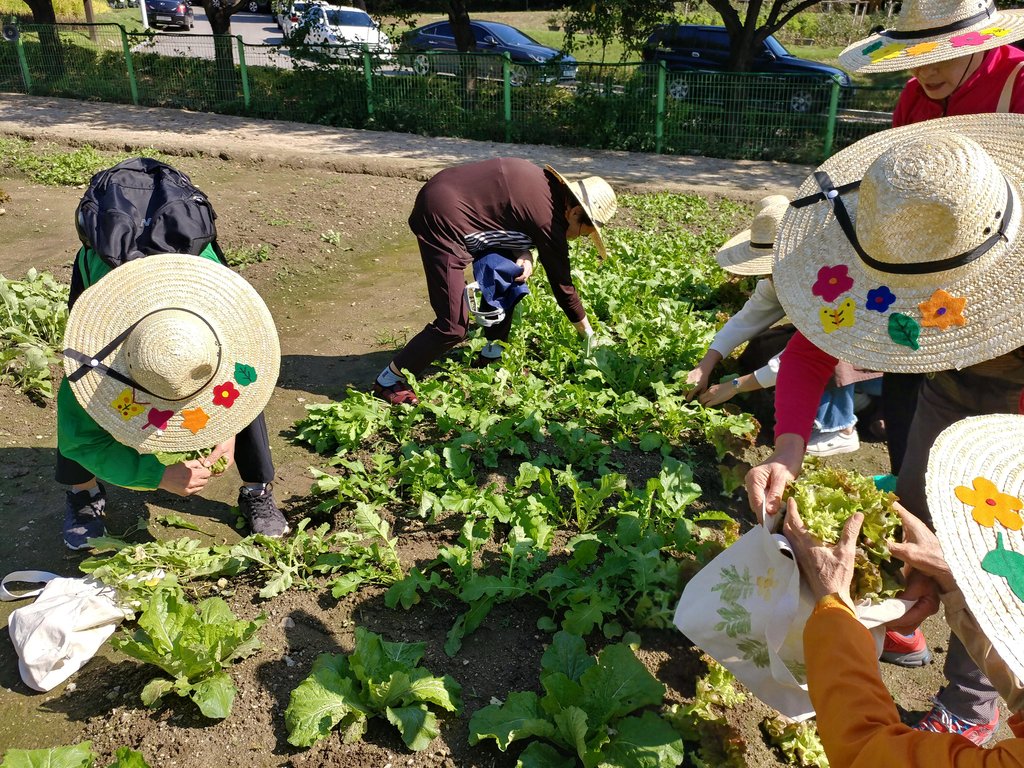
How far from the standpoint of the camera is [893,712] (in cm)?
165

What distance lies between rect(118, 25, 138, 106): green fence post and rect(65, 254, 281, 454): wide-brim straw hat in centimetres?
1371

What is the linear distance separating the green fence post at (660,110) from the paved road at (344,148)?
378 millimetres

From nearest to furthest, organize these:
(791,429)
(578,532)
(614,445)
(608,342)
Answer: (791,429) < (578,532) < (614,445) < (608,342)

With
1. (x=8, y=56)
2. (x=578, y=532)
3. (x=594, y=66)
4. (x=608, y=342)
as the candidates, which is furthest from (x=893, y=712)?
(x=8, y=56)

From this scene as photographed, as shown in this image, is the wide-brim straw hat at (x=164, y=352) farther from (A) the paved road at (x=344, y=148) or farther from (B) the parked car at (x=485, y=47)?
(B) the parked car at (x=485, y=47)

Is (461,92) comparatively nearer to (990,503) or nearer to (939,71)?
(939,71)

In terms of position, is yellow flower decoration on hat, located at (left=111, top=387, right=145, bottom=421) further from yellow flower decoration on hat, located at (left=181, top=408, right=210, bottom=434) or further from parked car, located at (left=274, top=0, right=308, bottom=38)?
Answer: parked car, located at (left=274, top=0, right=308, bottom=38)

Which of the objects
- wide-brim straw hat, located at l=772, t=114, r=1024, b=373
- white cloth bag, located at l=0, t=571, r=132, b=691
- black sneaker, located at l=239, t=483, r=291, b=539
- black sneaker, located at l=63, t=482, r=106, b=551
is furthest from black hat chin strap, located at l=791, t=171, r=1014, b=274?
black sneaker, located at l=63, t=482, r=106, b=551

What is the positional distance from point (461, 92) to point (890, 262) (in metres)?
11.7

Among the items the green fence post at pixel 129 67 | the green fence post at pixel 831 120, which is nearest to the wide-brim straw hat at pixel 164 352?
the green fence post at pixel 831 120

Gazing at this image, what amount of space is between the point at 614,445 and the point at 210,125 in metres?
11.1

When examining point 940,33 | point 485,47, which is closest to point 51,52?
point 485,47

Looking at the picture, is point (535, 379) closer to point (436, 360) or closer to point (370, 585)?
point (436, 360)

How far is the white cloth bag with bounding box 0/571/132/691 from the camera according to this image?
8.80 ft
